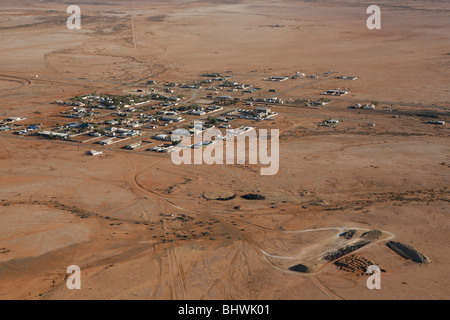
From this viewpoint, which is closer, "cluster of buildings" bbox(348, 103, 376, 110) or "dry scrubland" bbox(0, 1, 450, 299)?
"dry scrubland" bbox(0, 1, 450, 299)

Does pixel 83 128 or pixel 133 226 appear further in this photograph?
pixel 83 128

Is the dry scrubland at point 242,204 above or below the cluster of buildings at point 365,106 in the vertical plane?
below

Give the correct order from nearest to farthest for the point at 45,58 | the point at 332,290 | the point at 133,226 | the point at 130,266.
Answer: the point at 332,290, the point at 130,266, the point at 133,226, the point at 45,58

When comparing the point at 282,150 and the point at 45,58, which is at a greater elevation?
the point at 45,58

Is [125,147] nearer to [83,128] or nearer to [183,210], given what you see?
[83,128]

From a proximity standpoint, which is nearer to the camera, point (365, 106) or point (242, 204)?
point (242, 204)

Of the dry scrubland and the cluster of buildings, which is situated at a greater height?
the cluster of buildings

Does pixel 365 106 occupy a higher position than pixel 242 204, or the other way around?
pixel 365 106

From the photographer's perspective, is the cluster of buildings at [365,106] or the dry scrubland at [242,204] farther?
the cluster of buildings at [365,106]
